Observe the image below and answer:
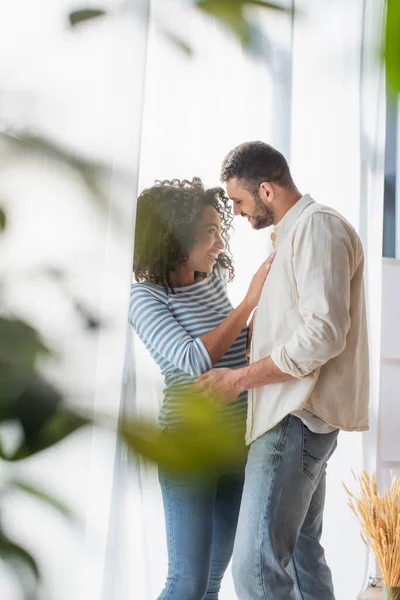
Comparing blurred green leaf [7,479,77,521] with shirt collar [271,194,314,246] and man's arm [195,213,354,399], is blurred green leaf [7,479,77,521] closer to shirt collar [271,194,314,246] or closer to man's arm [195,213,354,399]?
man's arm [195,213,354,399]

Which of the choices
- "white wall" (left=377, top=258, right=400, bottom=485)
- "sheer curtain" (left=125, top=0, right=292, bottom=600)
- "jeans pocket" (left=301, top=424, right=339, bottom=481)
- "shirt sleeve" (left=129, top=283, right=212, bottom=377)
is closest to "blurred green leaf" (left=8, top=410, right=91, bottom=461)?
"sheer curtain" (left=125, top=0, right=292, bottom=600)

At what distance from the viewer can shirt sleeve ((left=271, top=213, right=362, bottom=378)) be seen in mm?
1136

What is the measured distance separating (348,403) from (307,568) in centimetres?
40

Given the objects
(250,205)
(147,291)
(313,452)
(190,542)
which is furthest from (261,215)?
(190,542)

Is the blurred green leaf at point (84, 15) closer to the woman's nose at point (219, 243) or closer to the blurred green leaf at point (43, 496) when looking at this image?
the blurred green leaf at point (43, 496)

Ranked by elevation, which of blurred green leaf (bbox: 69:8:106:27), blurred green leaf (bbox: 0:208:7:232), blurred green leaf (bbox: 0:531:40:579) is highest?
blurred green leaf (bbox: 69:8:106:27)

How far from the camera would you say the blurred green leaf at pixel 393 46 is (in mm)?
124

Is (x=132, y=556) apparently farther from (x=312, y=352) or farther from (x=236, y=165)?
(x=236, y=165)

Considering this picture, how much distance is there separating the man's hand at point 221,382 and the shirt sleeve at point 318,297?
0.25 ft

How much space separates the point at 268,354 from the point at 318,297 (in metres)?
0.15

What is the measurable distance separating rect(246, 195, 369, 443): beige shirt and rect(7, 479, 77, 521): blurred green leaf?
1006 millimetres

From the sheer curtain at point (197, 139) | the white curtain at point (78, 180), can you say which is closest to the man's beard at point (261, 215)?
the sheer curtain at point (197, 139)

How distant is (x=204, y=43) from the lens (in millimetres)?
200

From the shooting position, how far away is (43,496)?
14 cm
